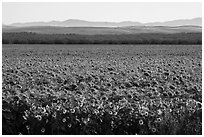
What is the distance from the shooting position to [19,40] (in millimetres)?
36719

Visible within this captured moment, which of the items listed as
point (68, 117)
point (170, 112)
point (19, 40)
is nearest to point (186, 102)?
point (170, 112)

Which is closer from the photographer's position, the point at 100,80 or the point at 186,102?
the point at 186,102

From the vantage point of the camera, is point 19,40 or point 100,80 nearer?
point 100,80

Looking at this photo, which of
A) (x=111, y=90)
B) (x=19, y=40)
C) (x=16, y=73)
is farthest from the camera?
(x=19, y=40)

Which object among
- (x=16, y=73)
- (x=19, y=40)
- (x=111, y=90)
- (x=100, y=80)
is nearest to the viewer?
(x=111, y=90)

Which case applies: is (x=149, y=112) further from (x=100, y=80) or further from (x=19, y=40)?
(x=19, y=40)

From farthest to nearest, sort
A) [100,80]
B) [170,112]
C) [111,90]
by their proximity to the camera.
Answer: [100,80] < [111,90] < [170,112]

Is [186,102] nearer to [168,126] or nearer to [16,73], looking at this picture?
[168,126]

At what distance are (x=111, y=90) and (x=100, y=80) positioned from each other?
4.04ft

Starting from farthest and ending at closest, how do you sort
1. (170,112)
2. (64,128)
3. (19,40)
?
(19,40)
(170,112)
(64,128)

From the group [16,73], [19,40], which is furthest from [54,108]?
[19,40]

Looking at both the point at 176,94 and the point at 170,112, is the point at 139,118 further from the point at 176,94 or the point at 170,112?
the point at 176,94

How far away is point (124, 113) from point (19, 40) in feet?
98.0

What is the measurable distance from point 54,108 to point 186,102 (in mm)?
2362
